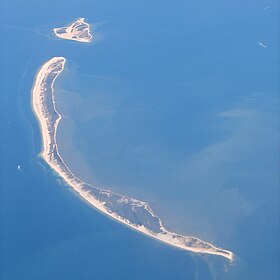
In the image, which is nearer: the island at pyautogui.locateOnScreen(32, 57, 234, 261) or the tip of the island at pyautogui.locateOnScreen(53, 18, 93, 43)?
the island at pyautogui.locateOnScreen(32, 57, 234, 261)

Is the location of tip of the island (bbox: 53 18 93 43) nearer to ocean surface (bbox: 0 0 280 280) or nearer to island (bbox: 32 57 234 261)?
ocean surface (bbox: 0 0 280 280)

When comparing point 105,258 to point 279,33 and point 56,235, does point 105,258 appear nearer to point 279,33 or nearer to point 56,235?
point 56,235

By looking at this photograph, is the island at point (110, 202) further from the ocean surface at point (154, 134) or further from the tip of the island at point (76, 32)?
the tip of the island at point (76, 32)

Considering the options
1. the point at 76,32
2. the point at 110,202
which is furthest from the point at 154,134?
the point at 76,32

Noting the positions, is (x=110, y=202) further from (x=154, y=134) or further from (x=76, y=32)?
(x=76, y=32)

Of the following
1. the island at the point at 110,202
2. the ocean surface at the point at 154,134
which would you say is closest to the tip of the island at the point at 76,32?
the ocean surface at the point at 154,134

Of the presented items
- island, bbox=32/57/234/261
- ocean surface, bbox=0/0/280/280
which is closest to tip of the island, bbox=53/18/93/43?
ocean surface, bbox=0/0/280/280

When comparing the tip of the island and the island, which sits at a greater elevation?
the tip of the island

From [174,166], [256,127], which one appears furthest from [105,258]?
[256,127]
